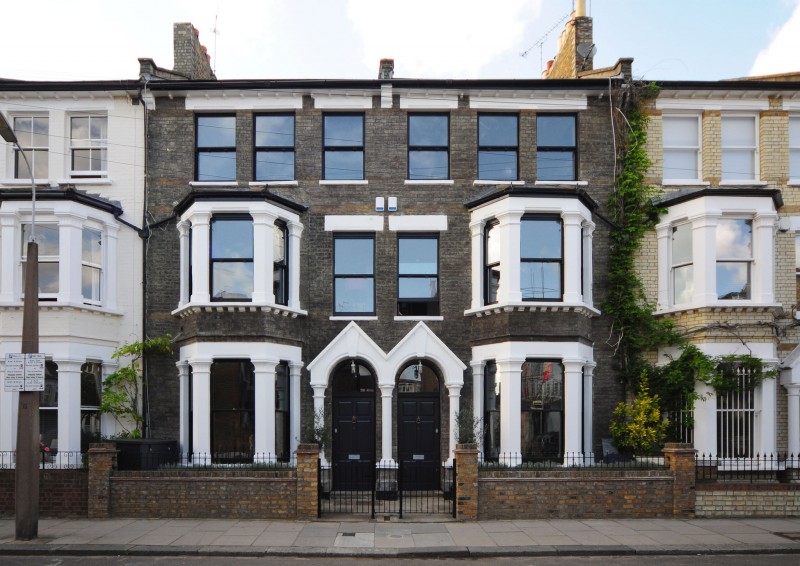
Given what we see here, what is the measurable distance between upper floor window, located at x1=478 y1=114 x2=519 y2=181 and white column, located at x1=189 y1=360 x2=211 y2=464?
8019 millimetres

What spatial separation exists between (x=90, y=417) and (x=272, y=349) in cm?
454

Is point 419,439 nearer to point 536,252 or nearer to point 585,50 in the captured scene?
point 536,252

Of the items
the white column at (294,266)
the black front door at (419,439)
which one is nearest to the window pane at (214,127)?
the white column at (294,266)

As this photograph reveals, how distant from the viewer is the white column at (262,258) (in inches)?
587

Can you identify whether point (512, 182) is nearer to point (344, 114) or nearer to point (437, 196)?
point (437, 196)

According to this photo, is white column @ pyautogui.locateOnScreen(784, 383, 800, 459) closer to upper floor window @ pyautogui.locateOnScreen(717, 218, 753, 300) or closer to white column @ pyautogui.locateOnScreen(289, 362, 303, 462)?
upper floor window @ pyautogui.locateOnScreen(717, 218, 753, 300)

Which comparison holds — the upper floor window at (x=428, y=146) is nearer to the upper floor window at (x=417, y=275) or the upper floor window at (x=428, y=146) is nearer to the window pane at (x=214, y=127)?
the upper floor window at (x=417, y=275)

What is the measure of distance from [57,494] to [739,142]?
17.3 metres

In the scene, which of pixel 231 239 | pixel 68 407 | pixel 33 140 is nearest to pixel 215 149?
pixel 231 239

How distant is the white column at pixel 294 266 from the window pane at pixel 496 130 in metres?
5.04

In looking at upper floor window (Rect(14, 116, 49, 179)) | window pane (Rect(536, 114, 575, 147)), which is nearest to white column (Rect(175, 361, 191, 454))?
upper floor window (Rect(14, 116, 49, 179))

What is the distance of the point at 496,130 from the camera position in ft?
54.6

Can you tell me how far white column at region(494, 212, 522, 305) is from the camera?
14977 millimetres

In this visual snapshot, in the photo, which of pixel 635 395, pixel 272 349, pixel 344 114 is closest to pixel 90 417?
pixel 272 349
